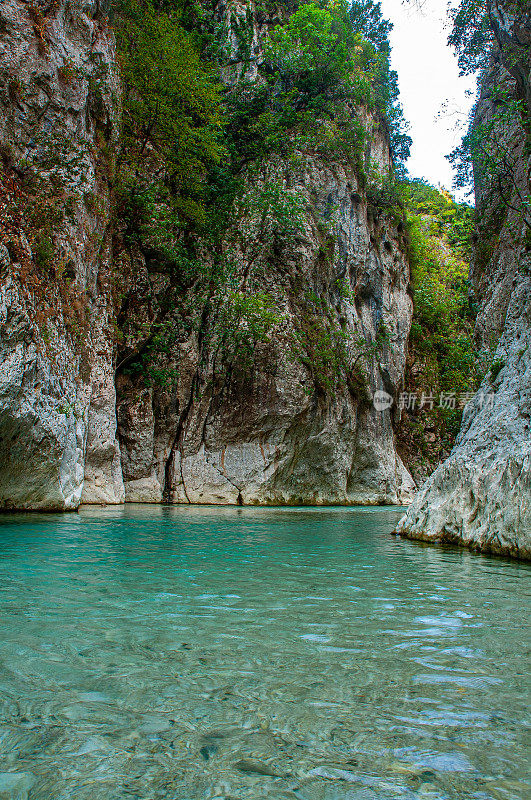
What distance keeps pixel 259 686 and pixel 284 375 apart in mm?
18198

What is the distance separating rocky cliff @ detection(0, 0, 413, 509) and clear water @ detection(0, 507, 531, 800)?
6739 mm

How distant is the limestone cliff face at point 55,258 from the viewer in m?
9.62

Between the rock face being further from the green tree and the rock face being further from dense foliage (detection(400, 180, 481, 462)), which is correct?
the green tree

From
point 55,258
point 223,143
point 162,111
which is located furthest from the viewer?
point 223,143

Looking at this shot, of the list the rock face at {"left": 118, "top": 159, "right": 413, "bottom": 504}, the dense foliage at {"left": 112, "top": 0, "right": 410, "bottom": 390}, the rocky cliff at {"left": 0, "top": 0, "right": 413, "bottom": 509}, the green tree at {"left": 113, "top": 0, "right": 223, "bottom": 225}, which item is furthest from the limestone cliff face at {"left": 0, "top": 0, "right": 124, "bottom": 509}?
the rock face at {"left": 118, "top": 159, "right": 413, "bottom": 504}

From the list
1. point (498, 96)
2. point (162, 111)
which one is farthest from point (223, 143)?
point (498, 96)

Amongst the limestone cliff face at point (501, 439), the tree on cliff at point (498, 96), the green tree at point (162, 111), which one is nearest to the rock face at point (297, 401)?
the green tree at point (162, 111)

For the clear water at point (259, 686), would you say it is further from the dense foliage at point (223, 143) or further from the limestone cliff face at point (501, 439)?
the dense foliage at point (223, 143)

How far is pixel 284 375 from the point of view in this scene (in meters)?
20.2

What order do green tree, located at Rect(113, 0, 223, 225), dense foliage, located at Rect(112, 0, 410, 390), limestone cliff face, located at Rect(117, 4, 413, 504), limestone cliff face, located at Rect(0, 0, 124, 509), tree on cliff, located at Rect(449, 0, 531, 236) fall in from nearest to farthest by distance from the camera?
limestone cliff face, located at Rect(0, 0, 124, 509) < tree on cliff, located at Rect(449, 0, 531, 236) < green tree, located at Rect(113, 0, 223, 225) < dense foliage, located at Rect(112, 0, 410, 390) < limestone cliff face, located at Rect(117, 4, 413, 504)

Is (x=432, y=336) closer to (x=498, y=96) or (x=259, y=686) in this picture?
(x=498, y=96)

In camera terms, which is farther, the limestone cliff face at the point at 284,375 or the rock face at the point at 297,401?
the rock face at the point at 297,401

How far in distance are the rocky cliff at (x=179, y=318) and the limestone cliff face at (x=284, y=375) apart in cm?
7

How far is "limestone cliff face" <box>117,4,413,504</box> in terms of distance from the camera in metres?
18.3
